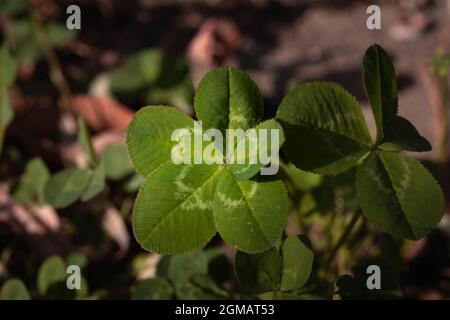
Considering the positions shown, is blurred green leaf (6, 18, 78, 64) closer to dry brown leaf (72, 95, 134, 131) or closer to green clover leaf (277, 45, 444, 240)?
dry brown leaf (72, 95, 134, 131)

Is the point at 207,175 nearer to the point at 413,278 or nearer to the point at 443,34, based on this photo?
the point at 413,278

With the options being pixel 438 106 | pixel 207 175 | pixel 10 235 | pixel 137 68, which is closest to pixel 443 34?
pixel 438 106

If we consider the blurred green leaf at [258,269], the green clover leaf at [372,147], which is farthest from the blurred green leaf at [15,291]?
the green clover leaf at [372,147]

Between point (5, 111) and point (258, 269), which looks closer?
point (258, 269)

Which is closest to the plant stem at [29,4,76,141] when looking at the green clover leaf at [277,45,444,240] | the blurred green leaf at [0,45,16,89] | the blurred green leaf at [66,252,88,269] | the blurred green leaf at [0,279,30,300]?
the blurred green leaf at [0,45,16,89]

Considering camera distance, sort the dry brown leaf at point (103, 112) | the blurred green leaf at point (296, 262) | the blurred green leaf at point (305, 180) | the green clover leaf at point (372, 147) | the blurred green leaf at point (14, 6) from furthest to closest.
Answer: the dry brown leaf at point (103, 112)
the blurred green leaf at point (14, 6)
the blurred green leaf at point (305, 180)
the blurred green leaf at point (296, 262)
the green clover leaf at point (372, 147)

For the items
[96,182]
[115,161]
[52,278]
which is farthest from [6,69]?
[52,278]

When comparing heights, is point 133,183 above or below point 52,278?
above

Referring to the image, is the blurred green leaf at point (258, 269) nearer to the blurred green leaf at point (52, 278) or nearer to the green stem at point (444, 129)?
the blurred green leaf at point (52, 278)

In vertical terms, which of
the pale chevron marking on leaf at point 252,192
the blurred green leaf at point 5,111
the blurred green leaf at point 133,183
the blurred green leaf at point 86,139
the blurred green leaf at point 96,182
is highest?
the blurred green leaf at point 5,111

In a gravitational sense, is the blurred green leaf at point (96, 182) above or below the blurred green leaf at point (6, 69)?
below

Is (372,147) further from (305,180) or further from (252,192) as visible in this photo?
(305,180)
